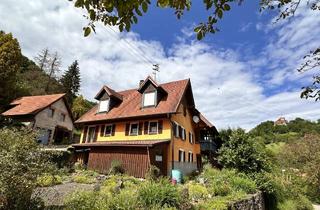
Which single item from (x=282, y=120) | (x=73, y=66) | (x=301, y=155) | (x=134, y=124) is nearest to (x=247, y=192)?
(x=134, y=124)

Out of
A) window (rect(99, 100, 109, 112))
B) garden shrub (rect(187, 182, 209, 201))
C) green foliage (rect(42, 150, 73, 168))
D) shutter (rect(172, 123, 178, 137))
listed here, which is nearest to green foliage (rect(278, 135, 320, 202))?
shutter (rect(172, 123, 178, 137))

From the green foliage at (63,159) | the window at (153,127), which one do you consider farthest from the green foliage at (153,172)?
the green foliage at (63,159)

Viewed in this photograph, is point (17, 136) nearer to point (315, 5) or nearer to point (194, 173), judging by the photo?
point (315, 5)

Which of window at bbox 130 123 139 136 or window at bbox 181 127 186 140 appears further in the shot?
window at bbox 181 127 186 140

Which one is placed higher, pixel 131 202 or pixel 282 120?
pixel 282 120

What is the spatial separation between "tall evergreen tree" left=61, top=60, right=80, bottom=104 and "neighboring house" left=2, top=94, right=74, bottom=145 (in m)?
18.8

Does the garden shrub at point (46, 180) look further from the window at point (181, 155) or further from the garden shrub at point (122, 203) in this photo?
the window at point (181, 155)

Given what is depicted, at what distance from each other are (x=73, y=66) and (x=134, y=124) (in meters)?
45.2

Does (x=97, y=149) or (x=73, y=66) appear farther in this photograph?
(x=73, y=66)

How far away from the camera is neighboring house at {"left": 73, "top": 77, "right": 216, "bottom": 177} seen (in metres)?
21.3

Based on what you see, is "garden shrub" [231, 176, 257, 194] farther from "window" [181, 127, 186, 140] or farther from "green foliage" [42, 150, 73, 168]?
"green foliage" [42, 150, 73, 168]

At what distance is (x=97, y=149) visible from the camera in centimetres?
2370

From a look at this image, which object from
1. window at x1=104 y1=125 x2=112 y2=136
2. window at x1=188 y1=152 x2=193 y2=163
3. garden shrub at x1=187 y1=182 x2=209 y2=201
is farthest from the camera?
window at x1=188 y1=152 x2=193 y2=163

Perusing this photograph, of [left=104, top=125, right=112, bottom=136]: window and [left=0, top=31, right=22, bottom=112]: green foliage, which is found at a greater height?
[left=0, top=31, right=22, bottom=112]: green foliage
